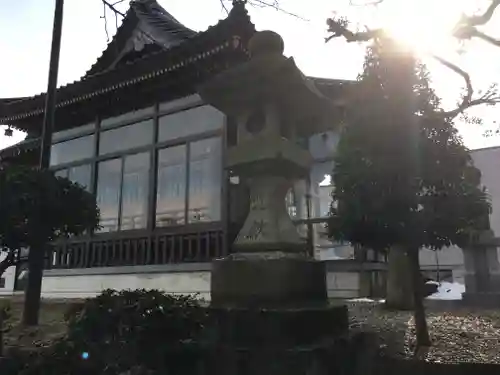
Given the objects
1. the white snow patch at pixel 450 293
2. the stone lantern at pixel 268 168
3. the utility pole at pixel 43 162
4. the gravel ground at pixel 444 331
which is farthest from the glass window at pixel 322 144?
the utility pole at pixel 43 162

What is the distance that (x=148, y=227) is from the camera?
10.6 meters

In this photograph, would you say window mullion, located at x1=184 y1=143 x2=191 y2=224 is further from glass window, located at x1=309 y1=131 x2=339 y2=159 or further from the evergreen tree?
the evergreen tree

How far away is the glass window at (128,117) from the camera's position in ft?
37.8

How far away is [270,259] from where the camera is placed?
189 inches

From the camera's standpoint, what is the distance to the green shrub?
3170 mm

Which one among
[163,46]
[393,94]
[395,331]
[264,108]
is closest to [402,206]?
[393,94]

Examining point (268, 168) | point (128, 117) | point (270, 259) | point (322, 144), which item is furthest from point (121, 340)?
point (322, 144)

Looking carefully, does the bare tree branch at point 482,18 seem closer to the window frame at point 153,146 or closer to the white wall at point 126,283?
the window frame at point 153,146

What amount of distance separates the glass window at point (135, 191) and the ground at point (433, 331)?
335cm

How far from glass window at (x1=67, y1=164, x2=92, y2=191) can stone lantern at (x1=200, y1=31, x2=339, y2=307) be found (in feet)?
25.2

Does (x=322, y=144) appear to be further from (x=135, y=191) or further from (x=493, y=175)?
(x=493, y=175)

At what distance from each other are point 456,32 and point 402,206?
4.79 meters

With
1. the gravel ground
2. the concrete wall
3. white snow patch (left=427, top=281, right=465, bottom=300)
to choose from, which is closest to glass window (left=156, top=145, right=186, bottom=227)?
the concrete wall

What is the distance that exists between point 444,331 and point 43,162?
6.36 m
